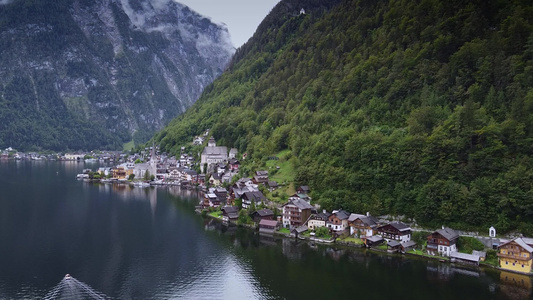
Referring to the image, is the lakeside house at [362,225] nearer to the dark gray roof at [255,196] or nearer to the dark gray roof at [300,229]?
the dark gray roof at [300,229]

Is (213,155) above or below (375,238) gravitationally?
above

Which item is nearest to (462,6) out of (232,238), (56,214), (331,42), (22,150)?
(331,42)

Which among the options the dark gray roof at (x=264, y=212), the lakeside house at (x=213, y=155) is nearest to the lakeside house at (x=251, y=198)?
the dark gray roof at (x=264, y=212)

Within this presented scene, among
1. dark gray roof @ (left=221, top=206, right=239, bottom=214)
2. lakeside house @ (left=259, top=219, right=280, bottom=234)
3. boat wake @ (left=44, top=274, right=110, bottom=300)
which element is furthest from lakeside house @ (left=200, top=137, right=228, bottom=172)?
boat wake @ (left=44, top=274, right=110, bottom=300)

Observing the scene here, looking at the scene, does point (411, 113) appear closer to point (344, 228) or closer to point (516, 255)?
point (344, 228)

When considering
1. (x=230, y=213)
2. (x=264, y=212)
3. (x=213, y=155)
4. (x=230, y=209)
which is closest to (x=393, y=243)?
(x=264, y=212)

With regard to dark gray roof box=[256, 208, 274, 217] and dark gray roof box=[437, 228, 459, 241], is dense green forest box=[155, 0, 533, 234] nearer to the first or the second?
dark gray roof box=[437, 228, 459, 241]
